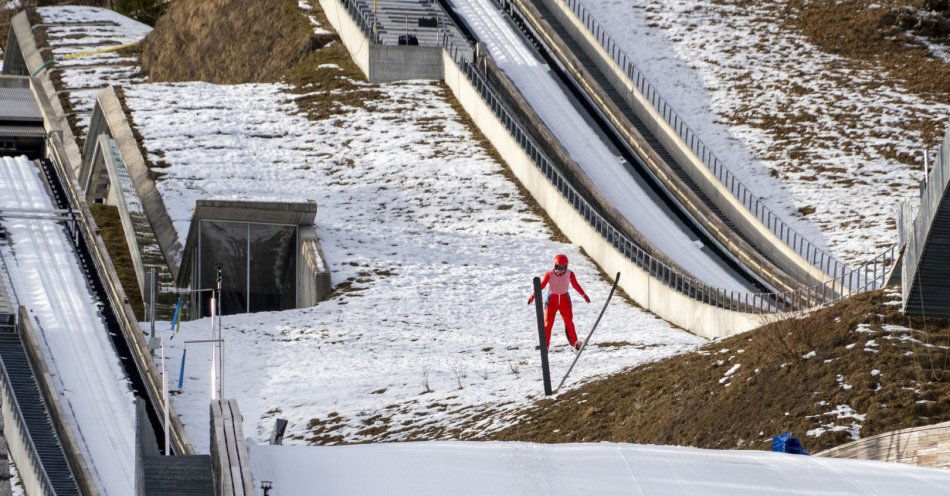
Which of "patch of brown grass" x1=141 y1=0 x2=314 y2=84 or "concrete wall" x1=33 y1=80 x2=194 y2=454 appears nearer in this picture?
"concrete wall" x1=33 y1=80 x2=194 y2=454

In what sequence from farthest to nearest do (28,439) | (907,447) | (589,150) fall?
(589,150)
(28,439)
(907,447)

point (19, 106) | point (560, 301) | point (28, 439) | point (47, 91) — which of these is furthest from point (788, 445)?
point (19, 106)

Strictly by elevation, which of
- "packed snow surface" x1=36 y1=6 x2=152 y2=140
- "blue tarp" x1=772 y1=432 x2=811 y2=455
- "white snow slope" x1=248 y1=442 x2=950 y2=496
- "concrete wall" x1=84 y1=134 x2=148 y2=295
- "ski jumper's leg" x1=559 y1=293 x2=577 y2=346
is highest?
"white snow slope" x1=248 y1=442 x2=950 y2=496

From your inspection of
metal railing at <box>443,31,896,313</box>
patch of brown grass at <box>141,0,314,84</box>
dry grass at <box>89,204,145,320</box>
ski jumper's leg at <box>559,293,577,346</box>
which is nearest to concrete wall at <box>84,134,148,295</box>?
dry grass at <box>89,204,145,320</box>

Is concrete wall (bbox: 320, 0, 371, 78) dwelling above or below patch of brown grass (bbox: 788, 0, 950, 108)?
below

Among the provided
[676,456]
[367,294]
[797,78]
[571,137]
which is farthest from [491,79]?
[676,456]

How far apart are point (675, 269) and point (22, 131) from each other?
1045 inches

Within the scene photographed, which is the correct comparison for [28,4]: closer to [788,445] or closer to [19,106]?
[19,106]

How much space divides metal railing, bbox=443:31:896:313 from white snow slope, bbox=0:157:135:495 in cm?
932

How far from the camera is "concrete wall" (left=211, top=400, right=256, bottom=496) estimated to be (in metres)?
13.6

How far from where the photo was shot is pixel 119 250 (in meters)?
42.1

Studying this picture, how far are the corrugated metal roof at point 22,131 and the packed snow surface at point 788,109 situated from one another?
54.3 ft

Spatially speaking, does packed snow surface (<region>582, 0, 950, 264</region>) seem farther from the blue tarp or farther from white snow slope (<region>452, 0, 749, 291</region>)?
the blue tarp

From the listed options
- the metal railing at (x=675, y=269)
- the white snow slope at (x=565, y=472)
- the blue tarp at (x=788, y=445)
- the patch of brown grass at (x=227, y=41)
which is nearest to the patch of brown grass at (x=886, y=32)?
the metal railing at (x=675, y=269)
